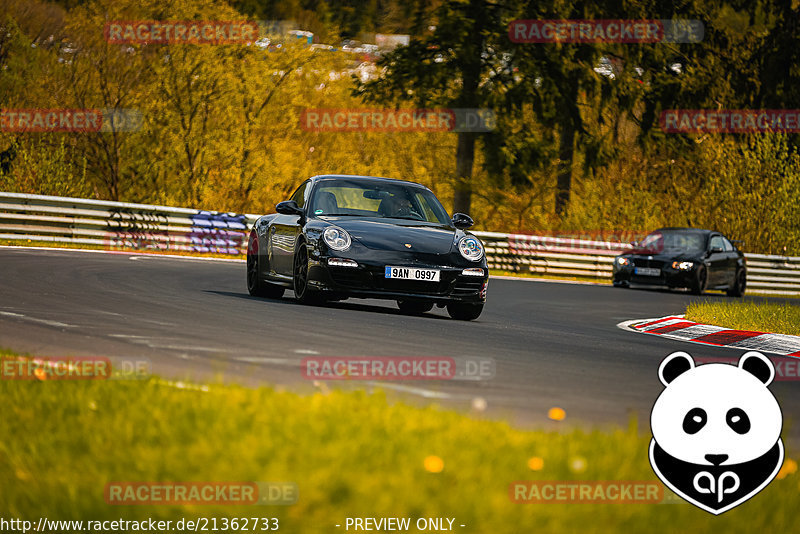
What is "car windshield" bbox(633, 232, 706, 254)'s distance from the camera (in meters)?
28.8

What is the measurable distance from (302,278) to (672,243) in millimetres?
17544

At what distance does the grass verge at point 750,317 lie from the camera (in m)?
15.5

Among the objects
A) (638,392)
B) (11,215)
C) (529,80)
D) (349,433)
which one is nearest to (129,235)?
(11,215)

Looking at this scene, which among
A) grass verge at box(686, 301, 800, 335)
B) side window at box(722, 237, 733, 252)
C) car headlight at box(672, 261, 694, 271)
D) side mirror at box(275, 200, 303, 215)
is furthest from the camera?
side window at box(722, 237, 733, 252)

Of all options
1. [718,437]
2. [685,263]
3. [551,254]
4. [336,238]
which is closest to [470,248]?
[336,238]

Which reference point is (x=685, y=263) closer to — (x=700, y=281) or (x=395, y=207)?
(x=700, y=281)

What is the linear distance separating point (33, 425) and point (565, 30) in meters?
32.8

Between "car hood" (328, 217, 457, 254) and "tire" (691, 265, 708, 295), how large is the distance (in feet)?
49.6

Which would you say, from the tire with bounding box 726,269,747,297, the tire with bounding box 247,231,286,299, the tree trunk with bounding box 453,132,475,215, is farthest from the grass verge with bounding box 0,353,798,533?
the tree trunk with bounding box 453,132,475,215

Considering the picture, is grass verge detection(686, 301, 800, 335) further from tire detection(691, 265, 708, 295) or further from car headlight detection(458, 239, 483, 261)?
tire detection(691, 265, 708, 295)

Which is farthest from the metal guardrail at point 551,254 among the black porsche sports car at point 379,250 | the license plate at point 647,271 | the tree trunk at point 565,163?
the black porsche sports car at point 379,250

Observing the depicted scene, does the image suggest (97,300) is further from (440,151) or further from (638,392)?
(440,151)

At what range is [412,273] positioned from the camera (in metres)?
13.3

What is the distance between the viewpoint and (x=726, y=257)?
97.1 ft
